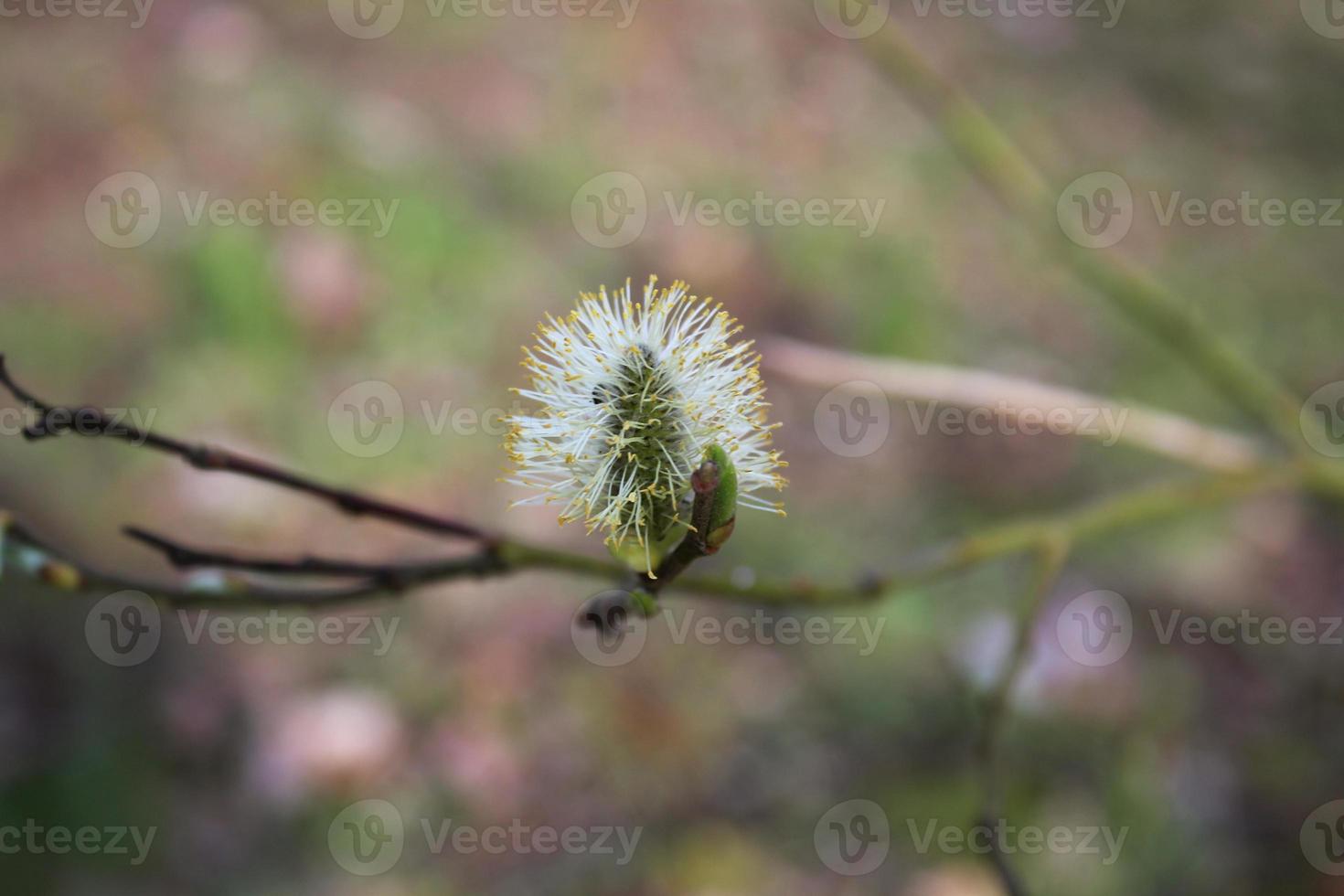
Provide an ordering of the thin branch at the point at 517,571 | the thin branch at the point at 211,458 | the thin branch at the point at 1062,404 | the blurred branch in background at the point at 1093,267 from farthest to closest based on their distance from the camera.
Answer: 1. the blurred branch in background at the point at 1093,267
2. the thin branch at the point at 1062,404
3. the thin branch at the point at 517,571
4. the thin branch at the point at 211,458

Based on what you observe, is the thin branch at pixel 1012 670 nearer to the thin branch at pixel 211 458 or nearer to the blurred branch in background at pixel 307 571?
the blurred branch in background at pixel 307 571

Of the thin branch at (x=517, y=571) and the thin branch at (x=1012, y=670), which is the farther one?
the thin branch at (x=1012, y=670)

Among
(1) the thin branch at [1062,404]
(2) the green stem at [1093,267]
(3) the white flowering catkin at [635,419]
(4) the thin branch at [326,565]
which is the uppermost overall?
(2) the green stem at [1093,267]

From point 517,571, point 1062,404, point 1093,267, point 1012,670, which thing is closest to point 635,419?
point 517,571

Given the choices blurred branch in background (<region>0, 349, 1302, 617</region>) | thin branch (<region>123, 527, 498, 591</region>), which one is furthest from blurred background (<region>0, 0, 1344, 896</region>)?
thin branch (<region>123, 527, 498, 591</region>)

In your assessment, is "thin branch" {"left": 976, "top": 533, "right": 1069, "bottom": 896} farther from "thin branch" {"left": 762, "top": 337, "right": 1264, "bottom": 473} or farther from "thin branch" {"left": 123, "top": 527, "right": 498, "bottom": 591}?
"thin branch" {"left": 123, "top": 527, "right": 498, "bottom": 591}

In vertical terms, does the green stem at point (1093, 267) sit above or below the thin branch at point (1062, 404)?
above

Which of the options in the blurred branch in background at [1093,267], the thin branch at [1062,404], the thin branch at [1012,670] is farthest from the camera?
the blurred branch in background at [1093,267]

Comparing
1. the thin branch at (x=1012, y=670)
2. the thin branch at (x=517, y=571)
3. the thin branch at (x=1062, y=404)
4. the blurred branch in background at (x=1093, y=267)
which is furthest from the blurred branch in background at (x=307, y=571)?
the blurred branch in background at (x=1093, y=267)
